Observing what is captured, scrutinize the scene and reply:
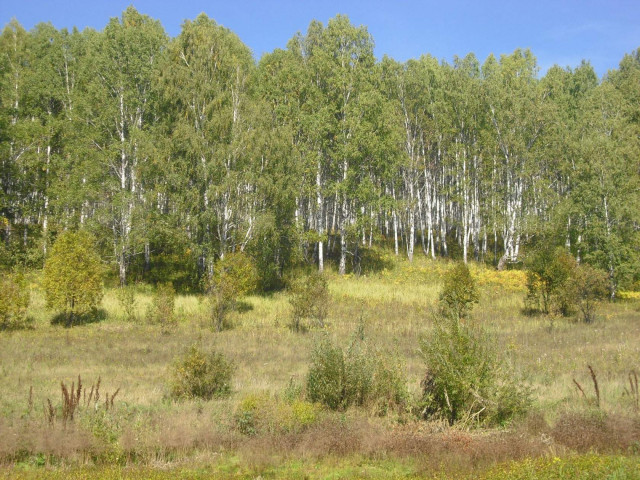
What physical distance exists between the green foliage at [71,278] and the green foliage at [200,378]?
11.5 metres

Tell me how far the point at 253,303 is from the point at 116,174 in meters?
12.1

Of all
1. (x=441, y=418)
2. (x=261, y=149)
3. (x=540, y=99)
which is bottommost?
(x=441, y=418)

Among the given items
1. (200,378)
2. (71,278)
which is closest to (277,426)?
(200,378)

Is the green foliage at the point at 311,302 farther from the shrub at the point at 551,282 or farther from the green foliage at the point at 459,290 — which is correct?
the shrub at the point at 551,282

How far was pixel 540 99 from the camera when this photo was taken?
41.1m

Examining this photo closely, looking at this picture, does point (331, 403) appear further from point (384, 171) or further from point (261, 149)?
point (384, 171)

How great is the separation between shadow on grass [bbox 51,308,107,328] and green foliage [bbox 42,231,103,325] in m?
0.09

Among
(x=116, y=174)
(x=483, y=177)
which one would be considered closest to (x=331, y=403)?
(x=116, y=174)

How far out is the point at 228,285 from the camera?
2458 centimetres

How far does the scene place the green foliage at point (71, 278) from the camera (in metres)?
23.5

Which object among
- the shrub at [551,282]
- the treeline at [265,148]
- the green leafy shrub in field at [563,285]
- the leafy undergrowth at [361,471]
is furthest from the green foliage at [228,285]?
the leafy undergrowth at [361,471]

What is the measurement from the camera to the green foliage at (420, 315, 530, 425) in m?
10.9

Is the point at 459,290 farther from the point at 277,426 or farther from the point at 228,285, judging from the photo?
the point at 277,426

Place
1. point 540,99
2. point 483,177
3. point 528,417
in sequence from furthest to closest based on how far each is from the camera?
point 483,177 → point 540,99 → point 528,417
